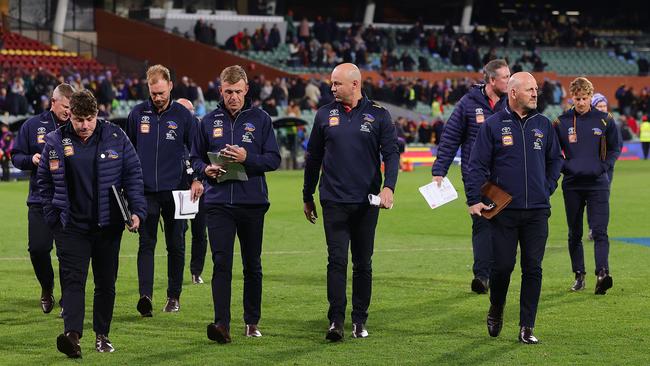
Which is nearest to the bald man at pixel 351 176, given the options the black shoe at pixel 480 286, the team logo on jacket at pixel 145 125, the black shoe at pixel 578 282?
the team logo on jacket at pixel 145 125

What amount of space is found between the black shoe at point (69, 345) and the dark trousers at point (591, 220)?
18.0 feet

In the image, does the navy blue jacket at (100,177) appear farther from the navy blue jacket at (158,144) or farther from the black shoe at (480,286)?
the black shoe at (480,286)

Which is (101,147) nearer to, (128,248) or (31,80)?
(128,248)

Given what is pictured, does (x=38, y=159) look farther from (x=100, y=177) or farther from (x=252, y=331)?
(x=252, y=331)

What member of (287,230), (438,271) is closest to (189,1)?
(287,230)

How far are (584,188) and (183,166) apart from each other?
398cm

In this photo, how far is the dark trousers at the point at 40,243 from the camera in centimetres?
1158

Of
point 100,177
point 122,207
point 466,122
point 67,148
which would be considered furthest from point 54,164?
point 466,122

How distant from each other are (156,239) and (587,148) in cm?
→ 431

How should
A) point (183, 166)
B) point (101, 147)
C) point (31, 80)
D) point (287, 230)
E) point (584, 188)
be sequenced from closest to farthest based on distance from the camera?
point (101, 147) < point (183, 166) < point (584, 188) < point (287, 230) < point (31, 80)

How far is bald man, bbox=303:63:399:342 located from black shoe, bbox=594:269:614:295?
3279mm

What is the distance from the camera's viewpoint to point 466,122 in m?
12.8

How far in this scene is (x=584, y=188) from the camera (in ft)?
42.1

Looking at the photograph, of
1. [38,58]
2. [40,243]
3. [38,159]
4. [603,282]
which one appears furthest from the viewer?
[38,58]
